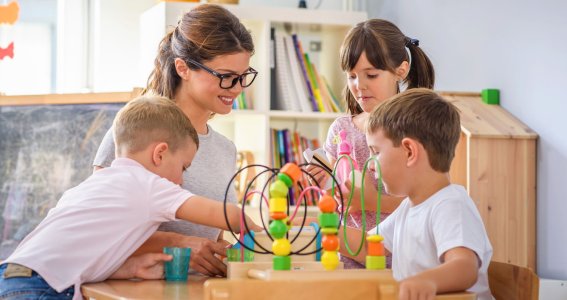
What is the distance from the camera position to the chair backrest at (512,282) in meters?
1.66

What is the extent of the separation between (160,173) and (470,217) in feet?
2.17

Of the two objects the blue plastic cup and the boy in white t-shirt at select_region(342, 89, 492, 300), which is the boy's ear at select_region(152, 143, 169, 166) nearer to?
the blue plastic cup

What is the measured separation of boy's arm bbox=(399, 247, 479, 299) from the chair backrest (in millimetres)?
176

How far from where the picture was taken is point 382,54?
7.52ft

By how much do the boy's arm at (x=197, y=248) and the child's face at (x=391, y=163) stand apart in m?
0.40

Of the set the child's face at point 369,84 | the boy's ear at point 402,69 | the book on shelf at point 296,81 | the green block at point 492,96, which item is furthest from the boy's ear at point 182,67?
the book on shelf at point 296,81

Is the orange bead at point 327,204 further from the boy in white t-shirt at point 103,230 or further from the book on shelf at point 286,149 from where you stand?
the book on shelf at point 286,149

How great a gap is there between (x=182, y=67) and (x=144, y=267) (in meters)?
0.64

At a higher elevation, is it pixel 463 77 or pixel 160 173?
pixel 463 77

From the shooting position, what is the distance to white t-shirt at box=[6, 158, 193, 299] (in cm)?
168

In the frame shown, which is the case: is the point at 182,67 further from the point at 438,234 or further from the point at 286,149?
the point at 286,149

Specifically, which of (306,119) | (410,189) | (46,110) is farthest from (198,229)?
(306,119)

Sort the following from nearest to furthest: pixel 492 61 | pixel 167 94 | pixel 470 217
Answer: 1. pixel 470 217
2. pixel 167 94
3. pixel 492 61

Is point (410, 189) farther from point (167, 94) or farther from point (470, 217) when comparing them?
point (167, 94)
